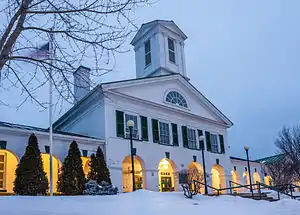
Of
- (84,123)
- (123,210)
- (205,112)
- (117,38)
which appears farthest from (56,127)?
(117,38)

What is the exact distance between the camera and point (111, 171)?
62.8ft

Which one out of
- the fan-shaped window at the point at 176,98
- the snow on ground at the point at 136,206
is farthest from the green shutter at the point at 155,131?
the snow on ground at the point at 136,206

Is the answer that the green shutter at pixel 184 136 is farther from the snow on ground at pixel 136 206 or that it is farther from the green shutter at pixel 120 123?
the snow on ground at pixel 136 206

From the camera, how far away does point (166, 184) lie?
75.3 feet

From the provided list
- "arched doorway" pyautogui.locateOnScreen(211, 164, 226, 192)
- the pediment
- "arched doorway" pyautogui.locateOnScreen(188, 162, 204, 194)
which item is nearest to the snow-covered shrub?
the pediment

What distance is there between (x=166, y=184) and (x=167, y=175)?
64cm

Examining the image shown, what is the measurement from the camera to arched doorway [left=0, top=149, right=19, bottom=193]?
17.1 m

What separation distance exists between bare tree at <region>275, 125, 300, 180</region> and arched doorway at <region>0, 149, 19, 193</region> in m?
23.7

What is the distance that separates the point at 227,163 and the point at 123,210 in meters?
19.0

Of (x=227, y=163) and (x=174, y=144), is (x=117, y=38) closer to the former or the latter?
(x=174, y=144)

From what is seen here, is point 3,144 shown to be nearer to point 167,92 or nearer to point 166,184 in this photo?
point 166,184

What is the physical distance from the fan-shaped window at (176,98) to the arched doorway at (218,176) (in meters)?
5.64

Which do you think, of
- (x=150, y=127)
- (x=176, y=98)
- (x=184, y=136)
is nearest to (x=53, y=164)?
(x=150, y=127)

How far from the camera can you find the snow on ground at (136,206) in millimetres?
8742
